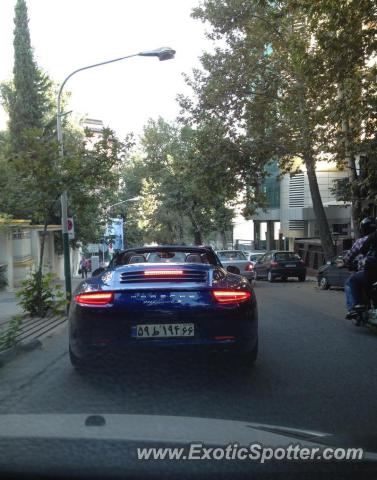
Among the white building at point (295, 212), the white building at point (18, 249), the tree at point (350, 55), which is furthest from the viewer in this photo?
the white building at point (295, 212)

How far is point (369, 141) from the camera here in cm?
1526

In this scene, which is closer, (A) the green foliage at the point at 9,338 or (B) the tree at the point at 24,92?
(A) the green foliage at the point at 9,338

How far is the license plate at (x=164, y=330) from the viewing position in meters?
5.18

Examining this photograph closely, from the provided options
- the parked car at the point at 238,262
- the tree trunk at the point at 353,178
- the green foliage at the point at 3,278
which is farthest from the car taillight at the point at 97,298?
the green foliage at the point at 3,278

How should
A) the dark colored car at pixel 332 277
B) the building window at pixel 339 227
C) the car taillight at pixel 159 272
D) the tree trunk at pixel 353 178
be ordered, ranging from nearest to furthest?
the car taillight at pixel 159 272 < the tree trunk at pixel 353 178 < the dark colored car at pixel 332 277 < the building window at pixel 339 227

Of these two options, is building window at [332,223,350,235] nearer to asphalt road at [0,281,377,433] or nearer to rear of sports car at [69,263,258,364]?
asphalt road at [0,281,377,433]

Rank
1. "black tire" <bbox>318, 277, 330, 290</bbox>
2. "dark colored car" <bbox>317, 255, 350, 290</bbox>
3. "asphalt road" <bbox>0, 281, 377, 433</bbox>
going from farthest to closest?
"black tire" <bbox>318, 277, 330, 290</bbox>, "dark colored car" <bbox>317, 255, 350, 290</bbox>, "asphalt road" <bbox>0, 281, 377, 433</bbox>

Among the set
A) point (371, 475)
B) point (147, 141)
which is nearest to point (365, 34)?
point (371, 475)

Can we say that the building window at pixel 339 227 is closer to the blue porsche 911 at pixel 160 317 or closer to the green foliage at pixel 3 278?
the green foliage at pixel 3 278

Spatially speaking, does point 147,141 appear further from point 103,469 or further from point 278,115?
point 103,469

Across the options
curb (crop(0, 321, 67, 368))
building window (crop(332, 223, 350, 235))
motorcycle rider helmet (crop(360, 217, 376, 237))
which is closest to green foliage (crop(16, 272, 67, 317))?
curb (crop(0, 321, 67, 368))

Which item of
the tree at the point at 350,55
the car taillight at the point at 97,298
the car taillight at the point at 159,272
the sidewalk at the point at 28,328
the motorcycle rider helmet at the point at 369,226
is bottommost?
the sidewalk at the point at 28,328

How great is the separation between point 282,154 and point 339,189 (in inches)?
111

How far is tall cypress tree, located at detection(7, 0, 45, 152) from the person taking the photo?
3331 centimetres
